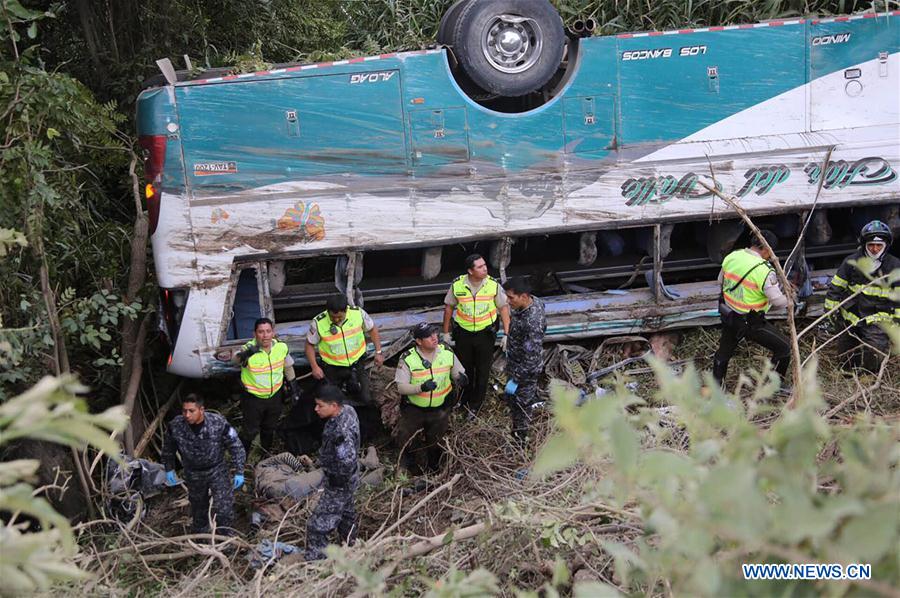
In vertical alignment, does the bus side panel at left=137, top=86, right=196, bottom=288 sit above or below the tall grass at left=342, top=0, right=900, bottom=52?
below

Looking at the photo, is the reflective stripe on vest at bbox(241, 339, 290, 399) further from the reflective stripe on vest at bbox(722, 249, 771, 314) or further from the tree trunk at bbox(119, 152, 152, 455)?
the reflective stripe on vest at bbox(722, 249, 771, 314)

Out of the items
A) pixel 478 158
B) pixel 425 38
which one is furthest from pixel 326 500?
pixel 425 38

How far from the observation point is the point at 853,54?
6.95m

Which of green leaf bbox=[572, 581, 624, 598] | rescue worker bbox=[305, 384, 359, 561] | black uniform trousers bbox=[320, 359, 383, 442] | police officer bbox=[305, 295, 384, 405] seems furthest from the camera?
black uniform trousers bbox=[320, 359, 383, 442]

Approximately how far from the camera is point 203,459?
5.46 meters

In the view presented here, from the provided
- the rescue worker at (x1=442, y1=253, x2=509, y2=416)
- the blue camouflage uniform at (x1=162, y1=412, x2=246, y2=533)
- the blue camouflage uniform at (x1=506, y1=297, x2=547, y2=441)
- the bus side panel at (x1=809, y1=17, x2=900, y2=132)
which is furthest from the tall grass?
the blue camouflage uniform at (x1=162, y1=412, x2=246, y2=533)

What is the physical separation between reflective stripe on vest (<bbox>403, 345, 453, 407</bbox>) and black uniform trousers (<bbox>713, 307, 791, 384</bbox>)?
2.17 m

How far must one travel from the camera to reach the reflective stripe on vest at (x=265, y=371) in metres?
6.20

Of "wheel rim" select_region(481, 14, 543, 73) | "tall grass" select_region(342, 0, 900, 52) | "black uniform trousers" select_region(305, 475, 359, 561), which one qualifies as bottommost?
"black uniform trousers" select_region(305, 475, 359, 561)

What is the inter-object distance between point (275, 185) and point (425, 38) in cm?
319

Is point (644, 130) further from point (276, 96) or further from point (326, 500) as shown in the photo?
point (326, 500)

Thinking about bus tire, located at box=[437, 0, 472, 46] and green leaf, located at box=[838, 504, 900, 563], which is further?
bus tire, located at box=[437, 0, 472, 46]

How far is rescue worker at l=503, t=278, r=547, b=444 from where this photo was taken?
644 cm

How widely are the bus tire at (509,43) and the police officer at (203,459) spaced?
10.3ft
